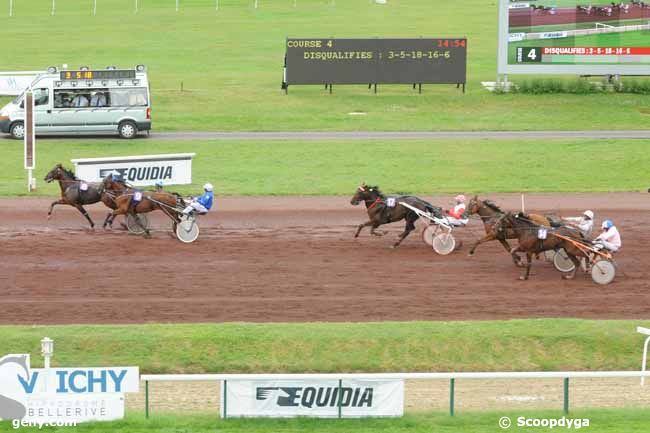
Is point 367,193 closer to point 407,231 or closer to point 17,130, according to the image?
point 407,231

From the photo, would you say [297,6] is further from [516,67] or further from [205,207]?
[205,207]

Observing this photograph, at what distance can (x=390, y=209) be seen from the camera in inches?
957

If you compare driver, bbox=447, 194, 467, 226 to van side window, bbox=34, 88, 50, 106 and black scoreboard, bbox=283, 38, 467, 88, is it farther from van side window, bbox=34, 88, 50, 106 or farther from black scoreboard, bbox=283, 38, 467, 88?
black scoreboard, bbox=283, 38, 467, 88

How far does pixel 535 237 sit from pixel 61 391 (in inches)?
403

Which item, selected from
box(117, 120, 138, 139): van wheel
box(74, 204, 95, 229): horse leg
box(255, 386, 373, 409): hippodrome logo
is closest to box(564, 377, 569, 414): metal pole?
box(255, 386, 373, 409): hippodrome logo

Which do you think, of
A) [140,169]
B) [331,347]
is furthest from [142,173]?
[331,347]

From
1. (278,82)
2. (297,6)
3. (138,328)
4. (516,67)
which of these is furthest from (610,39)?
(297,6)

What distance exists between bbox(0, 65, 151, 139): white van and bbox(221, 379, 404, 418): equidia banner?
2367 cm

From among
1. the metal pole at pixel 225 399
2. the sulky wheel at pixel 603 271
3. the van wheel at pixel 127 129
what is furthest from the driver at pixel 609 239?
the van wheel at pixel 127 129

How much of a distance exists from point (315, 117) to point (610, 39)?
36.9ft

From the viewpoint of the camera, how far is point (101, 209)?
93.1ft

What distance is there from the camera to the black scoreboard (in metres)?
45.7

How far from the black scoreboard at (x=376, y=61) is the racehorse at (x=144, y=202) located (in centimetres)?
2128

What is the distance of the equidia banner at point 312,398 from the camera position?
14789 mm
